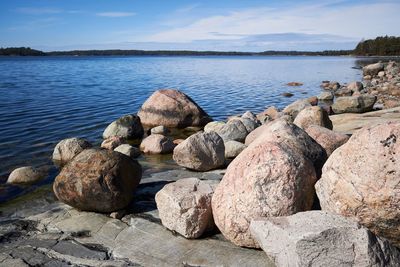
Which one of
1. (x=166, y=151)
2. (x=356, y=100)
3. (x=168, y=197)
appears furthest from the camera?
(x=356, y=100)

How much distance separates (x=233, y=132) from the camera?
14.2 m

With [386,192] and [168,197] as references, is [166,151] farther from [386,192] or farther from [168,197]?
[386,192]

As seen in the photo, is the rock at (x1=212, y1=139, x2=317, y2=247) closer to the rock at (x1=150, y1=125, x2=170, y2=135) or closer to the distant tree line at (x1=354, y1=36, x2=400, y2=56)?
the rock at (x1=150, y1=125, x2=170, y2=135)

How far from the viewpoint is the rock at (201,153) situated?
10.6 m

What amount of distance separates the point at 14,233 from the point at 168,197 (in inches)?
118

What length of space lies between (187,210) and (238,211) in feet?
3.17

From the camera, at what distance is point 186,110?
61.1 ft

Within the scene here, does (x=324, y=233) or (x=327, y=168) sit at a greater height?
(x=327, y=168)

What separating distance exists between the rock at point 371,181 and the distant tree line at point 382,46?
420 ft

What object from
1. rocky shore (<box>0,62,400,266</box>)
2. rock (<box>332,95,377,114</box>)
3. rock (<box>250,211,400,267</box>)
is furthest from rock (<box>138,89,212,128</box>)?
rock (<box>250,211,400,267</box>)

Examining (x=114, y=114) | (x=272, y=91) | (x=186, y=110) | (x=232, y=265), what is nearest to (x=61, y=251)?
(x=232, y=265)

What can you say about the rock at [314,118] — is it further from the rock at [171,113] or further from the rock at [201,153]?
the rock at [171,113]

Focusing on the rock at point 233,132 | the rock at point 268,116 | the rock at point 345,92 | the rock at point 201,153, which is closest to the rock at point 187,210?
the rock at point 201,153

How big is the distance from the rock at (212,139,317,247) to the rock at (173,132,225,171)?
165 inches
